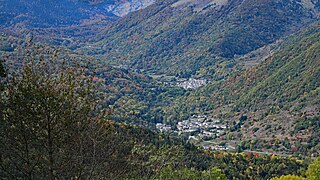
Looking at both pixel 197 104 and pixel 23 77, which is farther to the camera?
pixel 197 104

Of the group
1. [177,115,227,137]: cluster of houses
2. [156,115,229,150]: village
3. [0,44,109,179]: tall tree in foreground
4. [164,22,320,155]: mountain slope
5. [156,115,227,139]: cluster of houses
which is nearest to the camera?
[0,44,109,179]: tall tree in foreground

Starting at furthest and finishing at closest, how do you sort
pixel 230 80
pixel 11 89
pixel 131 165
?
pixel 230 80, pixel 131 165, pixel 11 89

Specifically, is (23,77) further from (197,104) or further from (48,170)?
(197,104)

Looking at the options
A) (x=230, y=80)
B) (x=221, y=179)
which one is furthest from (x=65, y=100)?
(x=230, y=80)

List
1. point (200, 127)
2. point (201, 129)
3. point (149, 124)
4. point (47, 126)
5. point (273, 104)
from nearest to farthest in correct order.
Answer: point (47, 126), point (149, 124), point (201, 129), point (200, 127), point (273, 104)

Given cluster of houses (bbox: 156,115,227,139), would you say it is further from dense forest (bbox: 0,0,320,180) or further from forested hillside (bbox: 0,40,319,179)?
forested hillside (bbox: 0,40,319,179)

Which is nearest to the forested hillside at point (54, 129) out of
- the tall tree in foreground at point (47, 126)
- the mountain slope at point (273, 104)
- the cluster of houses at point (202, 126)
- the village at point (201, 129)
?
the tall tree in foreground at point (47, 126)

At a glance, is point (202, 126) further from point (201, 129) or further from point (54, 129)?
point (54, 129)

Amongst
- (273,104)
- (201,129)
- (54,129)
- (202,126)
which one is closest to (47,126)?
(54,129)

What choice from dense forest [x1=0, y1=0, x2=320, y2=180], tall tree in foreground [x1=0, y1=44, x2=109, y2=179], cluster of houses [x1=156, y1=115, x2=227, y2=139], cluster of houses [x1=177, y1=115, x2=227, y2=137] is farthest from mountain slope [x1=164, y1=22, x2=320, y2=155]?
tall tree in foreground [x1=0, y1=44, x2=109, y2=179]

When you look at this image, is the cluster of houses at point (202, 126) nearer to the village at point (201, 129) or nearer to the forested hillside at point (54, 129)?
the village at point (201, 129)

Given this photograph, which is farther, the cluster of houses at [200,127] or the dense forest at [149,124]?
the cluster of houses at [200,127]
